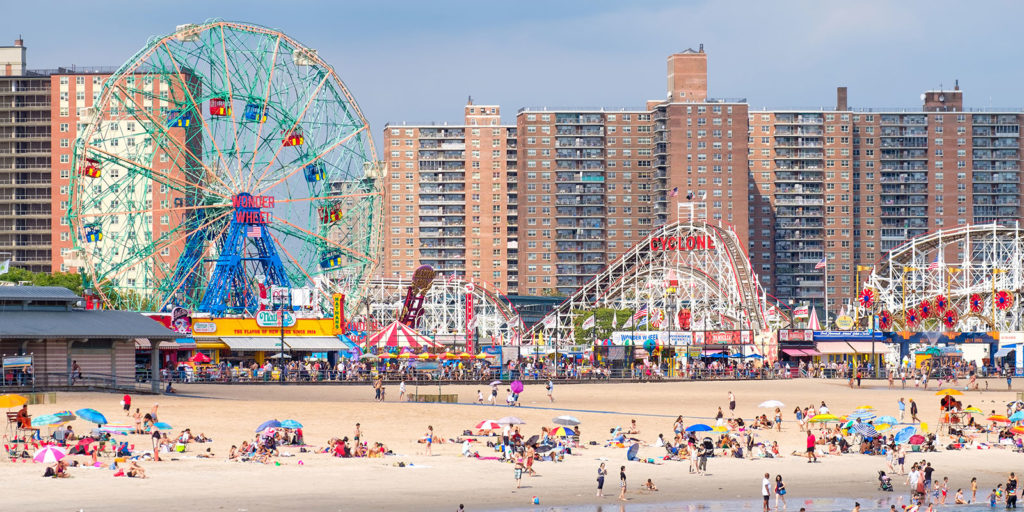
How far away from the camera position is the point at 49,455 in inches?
1608

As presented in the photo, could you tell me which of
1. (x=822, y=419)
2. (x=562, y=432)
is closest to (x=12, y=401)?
(x=562, y=432)

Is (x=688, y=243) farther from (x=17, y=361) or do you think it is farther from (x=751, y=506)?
(x=751, y=506)

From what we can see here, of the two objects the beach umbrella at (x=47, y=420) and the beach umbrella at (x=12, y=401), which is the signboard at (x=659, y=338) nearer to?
the beach umbrella at (x=12, y=401)

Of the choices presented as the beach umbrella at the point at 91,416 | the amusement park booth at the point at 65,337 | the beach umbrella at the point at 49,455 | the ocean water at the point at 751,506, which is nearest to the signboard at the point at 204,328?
the amusement park booth at the point at 65,337

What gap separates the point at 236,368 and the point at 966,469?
46581mm

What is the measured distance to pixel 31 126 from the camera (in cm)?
15950

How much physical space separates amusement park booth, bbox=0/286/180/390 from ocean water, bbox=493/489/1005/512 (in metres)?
30.1

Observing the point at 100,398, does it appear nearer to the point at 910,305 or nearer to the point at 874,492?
the point at 874,492

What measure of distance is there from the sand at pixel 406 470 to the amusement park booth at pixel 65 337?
9.10 feet

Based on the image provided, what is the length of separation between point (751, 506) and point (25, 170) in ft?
439

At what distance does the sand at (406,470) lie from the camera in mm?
39344

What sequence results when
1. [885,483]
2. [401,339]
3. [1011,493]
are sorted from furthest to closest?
[401,339] → [885,483] → [1011,493]

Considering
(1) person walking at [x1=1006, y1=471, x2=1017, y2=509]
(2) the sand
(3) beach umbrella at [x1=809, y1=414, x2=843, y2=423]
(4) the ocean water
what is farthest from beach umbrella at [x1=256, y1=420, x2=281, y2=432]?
(1) person walking at [x1=1006, y1=471, x2=1017, y2=509]

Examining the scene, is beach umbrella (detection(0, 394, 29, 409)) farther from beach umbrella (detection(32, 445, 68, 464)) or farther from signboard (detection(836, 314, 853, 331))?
Result: signboard (detection(836, 314, 853, 331))
